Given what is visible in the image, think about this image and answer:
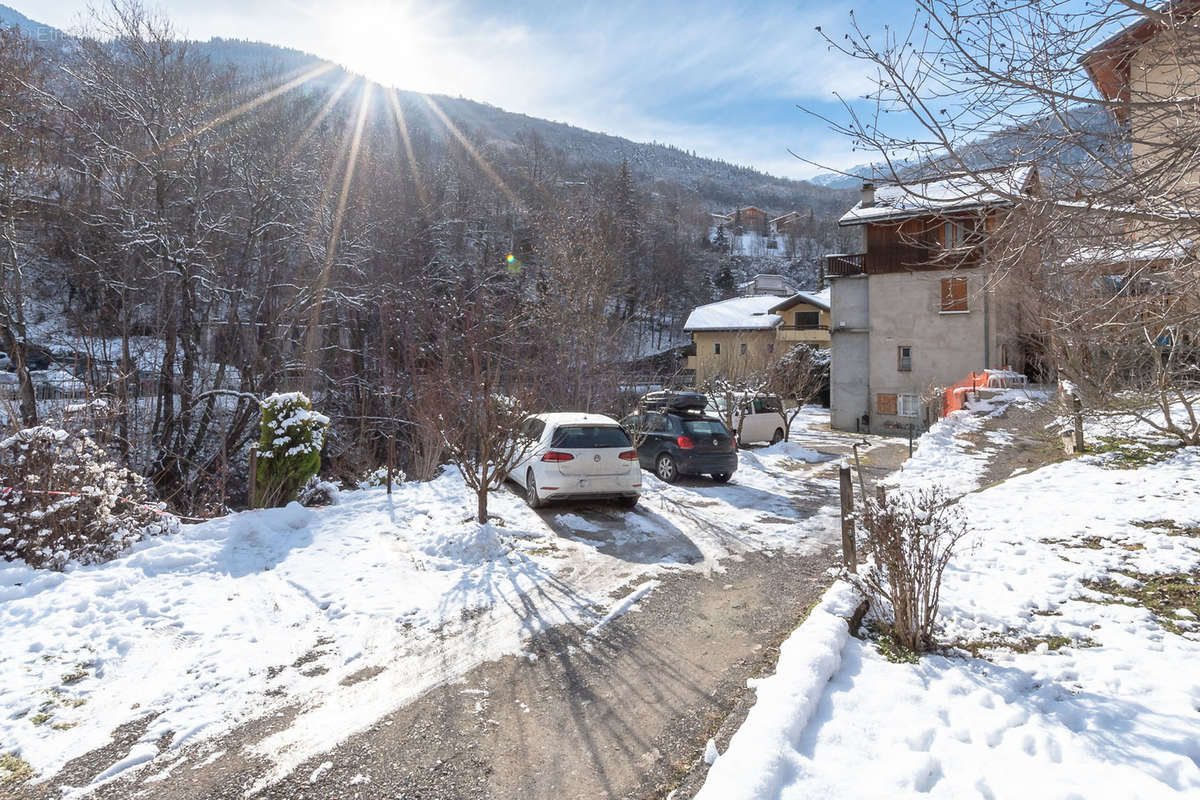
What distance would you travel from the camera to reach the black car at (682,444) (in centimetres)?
1178

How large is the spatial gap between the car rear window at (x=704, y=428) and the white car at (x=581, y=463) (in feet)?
10.0

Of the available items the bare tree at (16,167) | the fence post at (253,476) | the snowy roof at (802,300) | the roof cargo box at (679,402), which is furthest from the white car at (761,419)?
the snowy roof at (802,300)

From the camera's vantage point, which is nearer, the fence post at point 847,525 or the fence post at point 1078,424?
the fence post at point 847,525

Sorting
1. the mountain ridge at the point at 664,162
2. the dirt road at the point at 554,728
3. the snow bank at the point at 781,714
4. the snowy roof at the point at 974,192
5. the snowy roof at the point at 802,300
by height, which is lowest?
the dirt road at the point at 554,728

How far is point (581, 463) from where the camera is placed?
8.84m

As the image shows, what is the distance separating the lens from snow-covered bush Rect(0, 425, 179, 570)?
17.7ft

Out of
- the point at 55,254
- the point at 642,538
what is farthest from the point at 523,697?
the point at 55,254

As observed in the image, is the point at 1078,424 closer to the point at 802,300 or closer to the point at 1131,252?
the point at 1131,252

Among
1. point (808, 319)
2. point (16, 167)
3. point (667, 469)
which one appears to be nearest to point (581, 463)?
point (667, 469)

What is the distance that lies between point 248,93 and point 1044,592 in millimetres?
23969

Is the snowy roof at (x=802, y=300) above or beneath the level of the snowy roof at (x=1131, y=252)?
above

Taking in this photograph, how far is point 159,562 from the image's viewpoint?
5.70m

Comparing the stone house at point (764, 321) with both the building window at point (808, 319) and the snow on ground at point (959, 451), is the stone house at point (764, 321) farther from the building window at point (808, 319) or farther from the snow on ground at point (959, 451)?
the snow on ground at point (959, 451)

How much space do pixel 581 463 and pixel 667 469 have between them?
3.73 m
